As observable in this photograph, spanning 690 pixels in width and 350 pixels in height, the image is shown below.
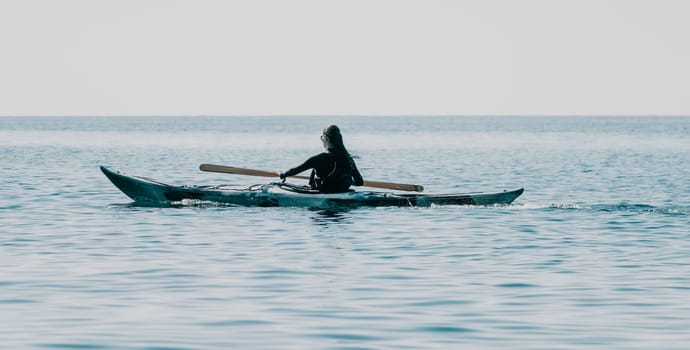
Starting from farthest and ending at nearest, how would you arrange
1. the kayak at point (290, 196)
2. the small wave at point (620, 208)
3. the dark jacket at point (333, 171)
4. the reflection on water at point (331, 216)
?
the kayak at point (290, 196), the small wave at point (620, 208), the dark jacket at point (333, 171), the reflection on water at point (331, 216)

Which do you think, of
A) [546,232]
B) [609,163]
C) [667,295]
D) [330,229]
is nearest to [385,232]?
[330,229]

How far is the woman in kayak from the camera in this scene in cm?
2250

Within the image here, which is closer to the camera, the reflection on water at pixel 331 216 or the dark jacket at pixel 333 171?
the reflection on water at pixel 331 216

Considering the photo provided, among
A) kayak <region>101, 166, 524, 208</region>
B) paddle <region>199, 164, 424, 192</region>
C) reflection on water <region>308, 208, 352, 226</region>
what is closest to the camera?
reflection on water <region>308, 208, 352, 226</region>

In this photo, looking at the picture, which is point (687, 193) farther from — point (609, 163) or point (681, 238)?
point (609, 163)

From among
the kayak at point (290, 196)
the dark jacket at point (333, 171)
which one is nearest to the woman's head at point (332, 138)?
the dark jacket at point (333, 171)

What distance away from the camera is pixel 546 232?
64.5 feet

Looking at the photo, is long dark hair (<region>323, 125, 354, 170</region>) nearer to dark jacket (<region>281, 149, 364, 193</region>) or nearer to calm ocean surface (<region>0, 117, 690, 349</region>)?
dark jacket (<region>281, 149, 364, 193</region>)

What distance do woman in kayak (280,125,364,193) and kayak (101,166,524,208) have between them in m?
0.19

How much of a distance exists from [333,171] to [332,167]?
119 millimetres

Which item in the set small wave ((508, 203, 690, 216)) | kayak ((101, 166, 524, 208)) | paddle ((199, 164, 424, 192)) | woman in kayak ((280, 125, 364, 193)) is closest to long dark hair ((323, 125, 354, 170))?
woman in kayak ((280, 125, 364, 193))

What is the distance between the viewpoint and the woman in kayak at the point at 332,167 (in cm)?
2250

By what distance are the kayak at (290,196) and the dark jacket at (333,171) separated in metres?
0.17

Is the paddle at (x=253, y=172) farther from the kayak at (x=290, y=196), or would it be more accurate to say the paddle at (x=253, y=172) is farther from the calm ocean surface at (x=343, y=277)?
the calm ocean surface at (x=343, y=277)
